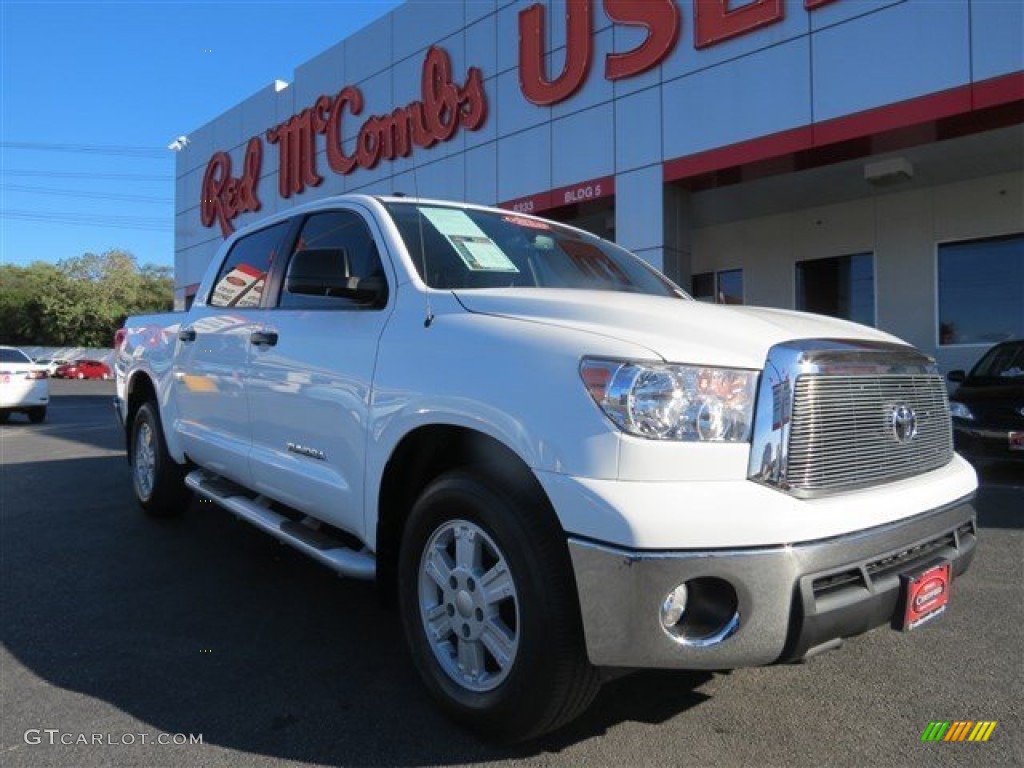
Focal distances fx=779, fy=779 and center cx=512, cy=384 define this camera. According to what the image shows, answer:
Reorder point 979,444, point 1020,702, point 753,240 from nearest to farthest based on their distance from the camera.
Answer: point 1020,702 → point 979,444 → point 753,240

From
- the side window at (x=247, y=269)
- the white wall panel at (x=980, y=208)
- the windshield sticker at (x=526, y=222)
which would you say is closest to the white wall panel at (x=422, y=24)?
the white wall panel at (x=980, y=208)

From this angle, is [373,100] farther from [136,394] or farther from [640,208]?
[136,394]

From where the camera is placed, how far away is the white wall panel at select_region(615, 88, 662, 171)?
12188 mm

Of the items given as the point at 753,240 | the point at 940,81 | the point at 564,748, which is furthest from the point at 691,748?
the point at 753,240

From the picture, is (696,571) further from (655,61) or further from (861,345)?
(655,61)

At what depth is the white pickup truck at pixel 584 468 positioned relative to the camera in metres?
2.18

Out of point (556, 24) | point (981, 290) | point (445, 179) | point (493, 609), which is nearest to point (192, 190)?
point (445, 179)

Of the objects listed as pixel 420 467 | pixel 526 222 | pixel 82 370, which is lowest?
pixel 420 467

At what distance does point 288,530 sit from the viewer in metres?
3.61

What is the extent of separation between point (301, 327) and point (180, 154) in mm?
26214

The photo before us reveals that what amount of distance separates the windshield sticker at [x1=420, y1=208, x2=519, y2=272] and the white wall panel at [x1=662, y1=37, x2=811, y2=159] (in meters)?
8.59

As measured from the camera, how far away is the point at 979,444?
7.73 m

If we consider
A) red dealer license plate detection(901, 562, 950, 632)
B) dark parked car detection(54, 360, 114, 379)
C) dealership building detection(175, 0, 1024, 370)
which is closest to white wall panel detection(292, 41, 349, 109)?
dealership building detection(175, 0, 1024, 370)
